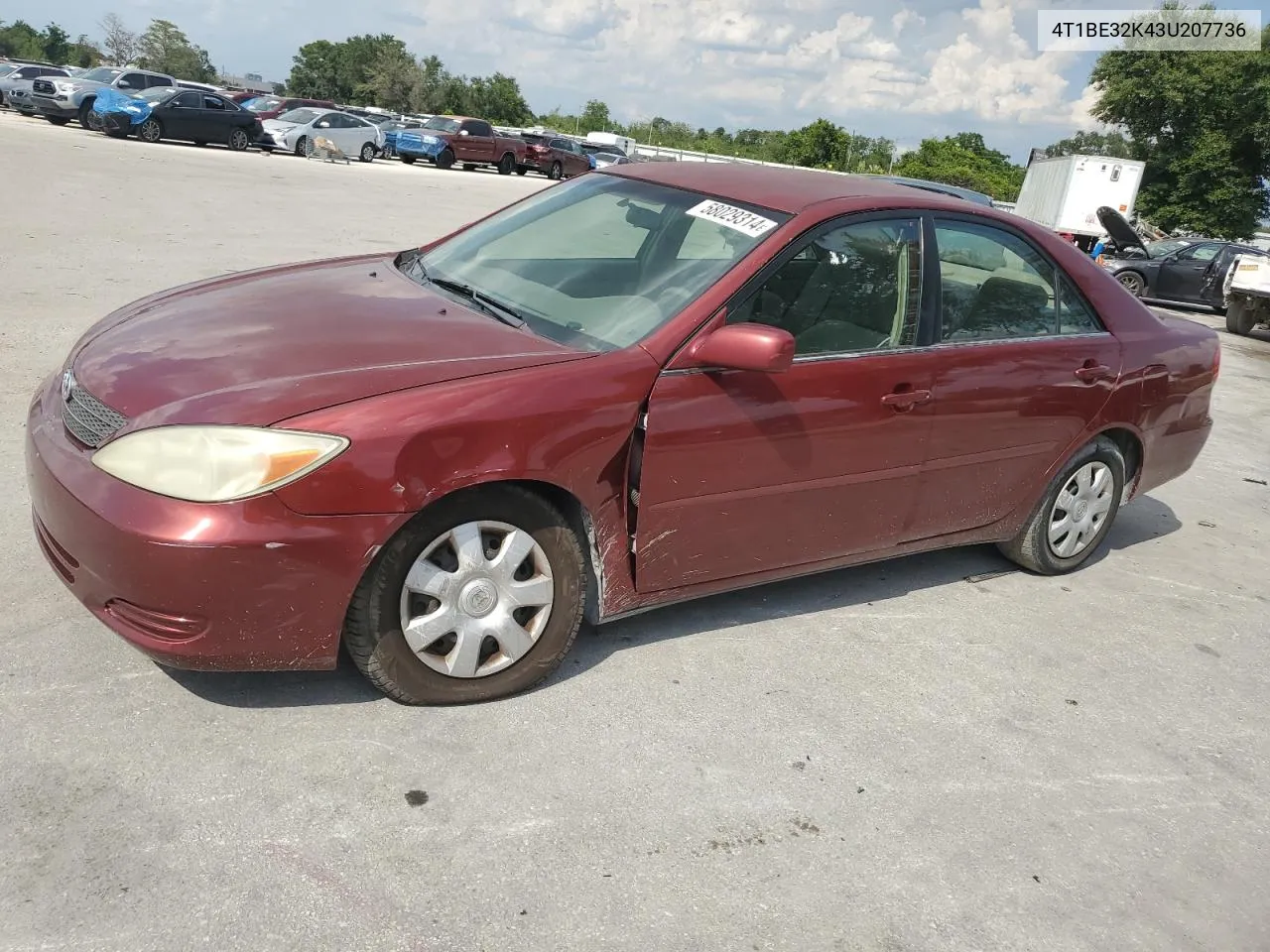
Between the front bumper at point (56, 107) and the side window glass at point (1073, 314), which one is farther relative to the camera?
the front bumper at point (56, 107)

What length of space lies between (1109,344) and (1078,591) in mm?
1154

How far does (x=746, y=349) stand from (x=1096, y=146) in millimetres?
60489

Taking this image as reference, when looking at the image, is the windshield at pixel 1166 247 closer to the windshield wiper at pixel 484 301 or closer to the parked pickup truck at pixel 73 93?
the windshield wiper at pixel 484 301

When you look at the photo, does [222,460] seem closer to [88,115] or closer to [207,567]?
[207,567]

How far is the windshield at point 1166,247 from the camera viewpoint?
2039cm

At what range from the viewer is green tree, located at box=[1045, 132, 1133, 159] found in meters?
41.4

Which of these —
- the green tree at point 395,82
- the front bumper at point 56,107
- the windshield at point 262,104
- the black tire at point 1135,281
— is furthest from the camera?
the green tree at point 395,82

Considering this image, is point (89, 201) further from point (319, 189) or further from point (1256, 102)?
point (1256, 102)

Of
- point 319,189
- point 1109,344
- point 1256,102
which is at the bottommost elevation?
point 319,189

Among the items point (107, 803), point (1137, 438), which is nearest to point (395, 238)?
point (1137, 438)

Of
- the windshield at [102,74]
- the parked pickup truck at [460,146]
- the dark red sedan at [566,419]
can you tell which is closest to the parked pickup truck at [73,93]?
the windshield at [102,74]

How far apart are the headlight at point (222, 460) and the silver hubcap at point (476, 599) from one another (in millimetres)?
457

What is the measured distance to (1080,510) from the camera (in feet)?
16.5

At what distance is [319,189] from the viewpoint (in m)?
19.5
